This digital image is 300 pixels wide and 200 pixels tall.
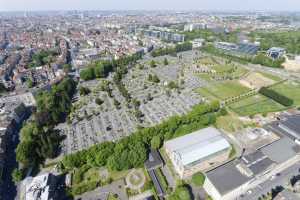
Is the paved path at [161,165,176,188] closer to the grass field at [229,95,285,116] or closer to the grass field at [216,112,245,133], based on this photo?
the grass field at [216,112,245,133]

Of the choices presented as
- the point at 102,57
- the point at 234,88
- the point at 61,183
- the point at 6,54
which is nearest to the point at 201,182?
the point at 61,183

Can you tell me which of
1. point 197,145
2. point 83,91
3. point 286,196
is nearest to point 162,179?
point 197,145

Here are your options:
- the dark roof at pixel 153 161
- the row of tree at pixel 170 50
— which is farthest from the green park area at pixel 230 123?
the row of tree at pixel 170 50

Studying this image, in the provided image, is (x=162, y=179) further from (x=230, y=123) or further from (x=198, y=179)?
(x=230, y=123)

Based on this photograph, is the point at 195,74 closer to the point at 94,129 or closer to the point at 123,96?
the point at 123,96

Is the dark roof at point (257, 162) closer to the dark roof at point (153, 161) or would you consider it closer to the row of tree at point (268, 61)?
the dark roof at point (153, 161)
